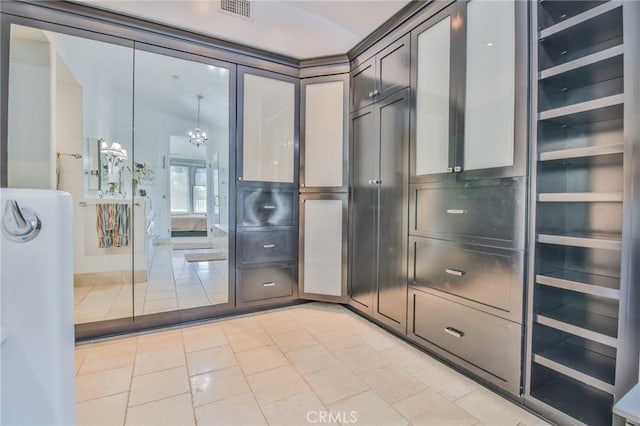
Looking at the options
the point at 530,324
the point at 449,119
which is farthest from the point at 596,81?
the point at 530,324

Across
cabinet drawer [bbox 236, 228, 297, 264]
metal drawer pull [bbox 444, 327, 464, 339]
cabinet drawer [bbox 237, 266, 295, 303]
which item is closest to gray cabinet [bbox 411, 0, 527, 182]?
metal drawer pull [bbox 444, 327, 464, 339]

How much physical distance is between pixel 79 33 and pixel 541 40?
2.89 meters

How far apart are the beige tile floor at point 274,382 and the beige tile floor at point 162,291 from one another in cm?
22

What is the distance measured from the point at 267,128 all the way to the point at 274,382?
6.79ft

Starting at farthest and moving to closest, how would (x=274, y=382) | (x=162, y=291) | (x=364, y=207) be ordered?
(x=364, y=207)
(x=162, y=291)
(x=274, y=382)

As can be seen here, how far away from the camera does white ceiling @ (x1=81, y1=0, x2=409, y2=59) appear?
227cm

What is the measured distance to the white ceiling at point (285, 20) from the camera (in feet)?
7.43

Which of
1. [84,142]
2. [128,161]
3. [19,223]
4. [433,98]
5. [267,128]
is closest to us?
[19,223]

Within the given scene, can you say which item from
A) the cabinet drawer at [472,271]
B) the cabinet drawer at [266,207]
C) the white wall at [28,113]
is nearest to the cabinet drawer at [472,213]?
the cabinet drawer at [472,271]

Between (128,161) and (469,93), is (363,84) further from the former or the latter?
(128,161)

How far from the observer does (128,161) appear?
240 cm

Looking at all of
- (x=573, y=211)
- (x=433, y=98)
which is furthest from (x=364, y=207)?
(x=573, y=211)

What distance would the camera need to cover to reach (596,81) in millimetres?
1538

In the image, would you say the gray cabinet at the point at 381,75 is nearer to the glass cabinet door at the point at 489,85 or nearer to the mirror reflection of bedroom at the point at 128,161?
the glass cabinet door at the point at 489,85
